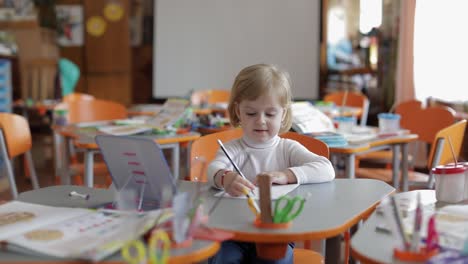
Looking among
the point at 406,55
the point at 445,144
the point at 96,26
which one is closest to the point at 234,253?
the point at 445,144

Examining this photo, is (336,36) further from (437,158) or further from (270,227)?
(270,227)

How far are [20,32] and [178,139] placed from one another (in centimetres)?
504

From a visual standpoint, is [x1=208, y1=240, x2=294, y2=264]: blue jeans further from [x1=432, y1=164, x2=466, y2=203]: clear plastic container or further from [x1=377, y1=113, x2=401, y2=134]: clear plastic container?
[x1=377, y1=113, x2=401, y2=134]: clear plastic container

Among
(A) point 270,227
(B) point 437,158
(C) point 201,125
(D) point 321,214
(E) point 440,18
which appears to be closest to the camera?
(A) point 270,227

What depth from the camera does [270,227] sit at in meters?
1.24

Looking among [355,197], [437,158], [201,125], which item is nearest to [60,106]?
[201,125]

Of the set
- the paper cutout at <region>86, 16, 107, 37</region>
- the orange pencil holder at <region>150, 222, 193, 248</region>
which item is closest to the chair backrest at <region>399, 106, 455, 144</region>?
the orange pencil holder at <region>150, 222, 193, 248</region>

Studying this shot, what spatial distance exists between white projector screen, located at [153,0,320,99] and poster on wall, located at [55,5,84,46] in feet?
3.91

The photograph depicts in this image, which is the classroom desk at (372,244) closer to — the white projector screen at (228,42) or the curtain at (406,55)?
the curtain at (406,55)

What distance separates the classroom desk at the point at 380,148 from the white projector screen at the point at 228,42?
334 centimetres

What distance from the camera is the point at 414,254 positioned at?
1.05m

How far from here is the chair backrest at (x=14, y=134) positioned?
2631 millimetres

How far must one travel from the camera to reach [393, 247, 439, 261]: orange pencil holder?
1.05 m

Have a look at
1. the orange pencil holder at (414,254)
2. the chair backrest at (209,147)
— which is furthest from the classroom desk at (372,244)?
the chair backrest at (209,147)
